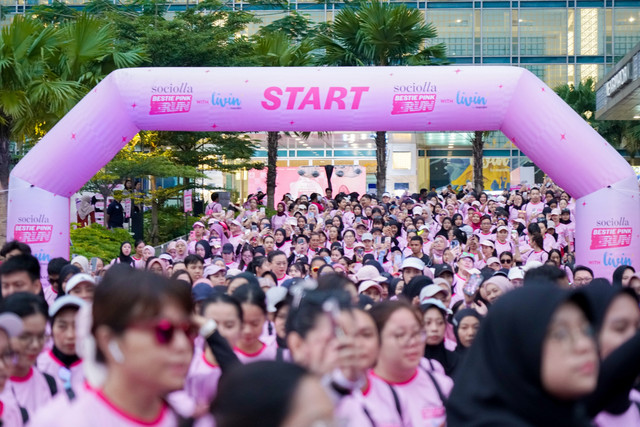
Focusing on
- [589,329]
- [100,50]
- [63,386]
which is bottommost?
[63,386]

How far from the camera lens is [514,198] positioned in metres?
18.5

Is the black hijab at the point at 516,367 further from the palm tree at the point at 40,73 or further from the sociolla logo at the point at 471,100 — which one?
the palm tree at the point at 40,73

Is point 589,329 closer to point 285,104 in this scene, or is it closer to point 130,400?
point 130,400

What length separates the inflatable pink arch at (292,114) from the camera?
10.9m

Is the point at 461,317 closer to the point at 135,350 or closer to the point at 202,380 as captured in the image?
the point at 202,380

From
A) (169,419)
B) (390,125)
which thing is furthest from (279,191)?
(169,419)

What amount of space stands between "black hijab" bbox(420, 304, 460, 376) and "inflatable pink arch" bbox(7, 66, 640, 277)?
5.47 m

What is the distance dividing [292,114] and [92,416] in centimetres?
919

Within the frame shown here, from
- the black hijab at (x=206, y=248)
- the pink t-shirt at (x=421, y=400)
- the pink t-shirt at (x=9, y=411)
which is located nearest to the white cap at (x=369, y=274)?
the black hijab at (x=206, y=248)

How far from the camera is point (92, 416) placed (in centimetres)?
252

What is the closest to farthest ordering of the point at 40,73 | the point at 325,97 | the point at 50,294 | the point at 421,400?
the point at 421,400 → the point at 50,294 → the point at 325,97 → the point at 40,73

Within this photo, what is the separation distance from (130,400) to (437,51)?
69.5 feet

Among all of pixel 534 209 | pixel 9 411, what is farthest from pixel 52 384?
pixel 534 209

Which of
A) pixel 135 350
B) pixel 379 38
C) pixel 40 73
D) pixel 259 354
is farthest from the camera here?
pixel 379 38
